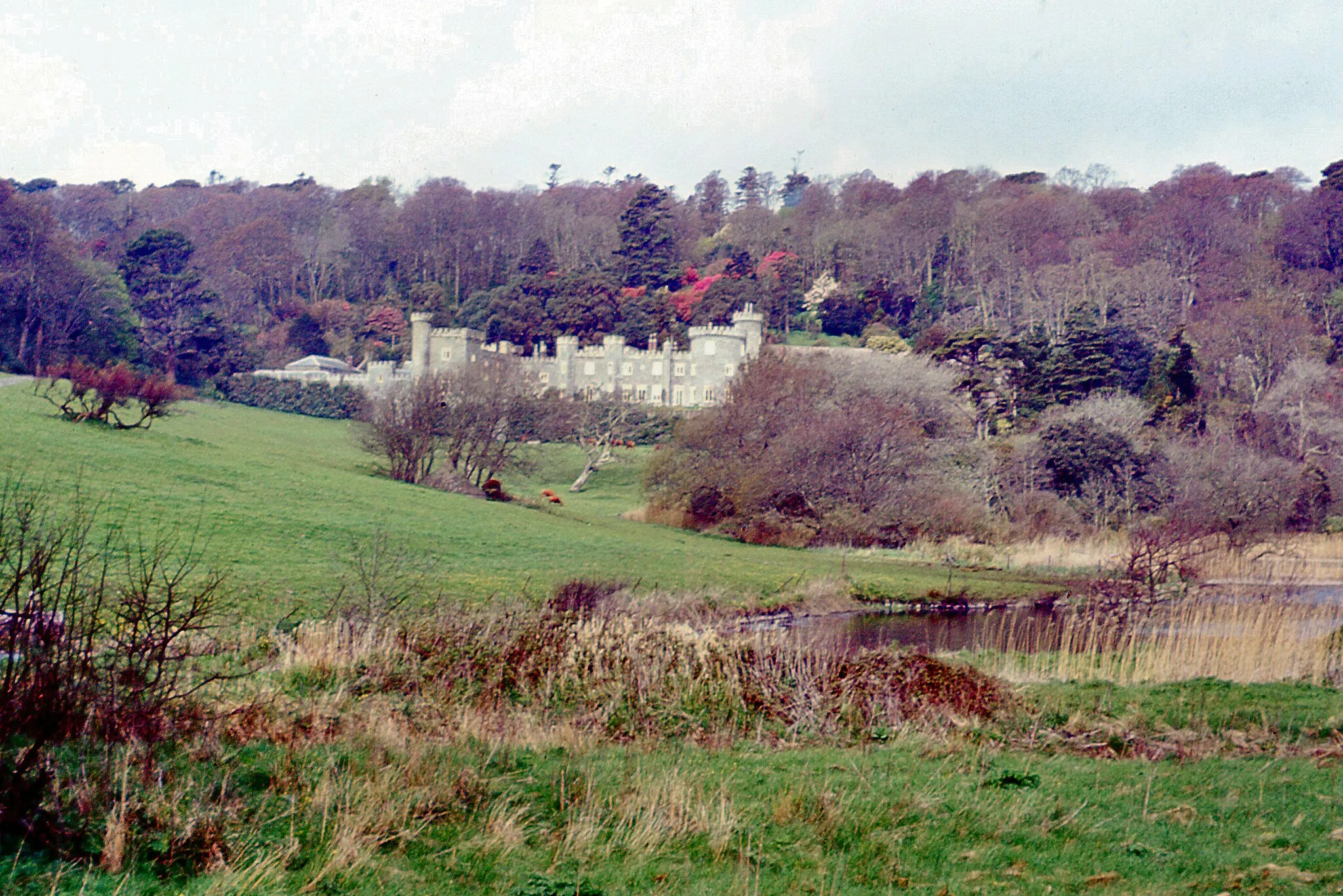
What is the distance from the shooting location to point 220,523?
68.0 ft

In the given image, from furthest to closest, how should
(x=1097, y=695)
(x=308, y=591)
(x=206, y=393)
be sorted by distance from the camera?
(x=206, y=393) < (x=308, y=591) < (x=1097, y=695)

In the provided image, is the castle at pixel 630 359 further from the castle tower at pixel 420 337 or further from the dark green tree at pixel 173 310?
the dark green tree at pixel 173 310

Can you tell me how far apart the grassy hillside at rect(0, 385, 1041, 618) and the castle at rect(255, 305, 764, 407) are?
38204 mm

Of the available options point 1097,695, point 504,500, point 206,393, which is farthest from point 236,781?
point 206,393

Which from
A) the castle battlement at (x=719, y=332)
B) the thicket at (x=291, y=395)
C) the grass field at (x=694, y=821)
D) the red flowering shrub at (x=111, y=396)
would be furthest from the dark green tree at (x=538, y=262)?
the grass field at (x=694, y=821)

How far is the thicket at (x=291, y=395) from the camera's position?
59.5 meters

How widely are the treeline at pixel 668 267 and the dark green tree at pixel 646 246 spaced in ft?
0.77

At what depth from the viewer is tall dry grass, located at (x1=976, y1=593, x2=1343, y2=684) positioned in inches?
509

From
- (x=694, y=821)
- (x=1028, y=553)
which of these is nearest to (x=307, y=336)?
(x=1028, y=553)

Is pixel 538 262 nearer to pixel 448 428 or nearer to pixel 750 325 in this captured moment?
pixel 750 325

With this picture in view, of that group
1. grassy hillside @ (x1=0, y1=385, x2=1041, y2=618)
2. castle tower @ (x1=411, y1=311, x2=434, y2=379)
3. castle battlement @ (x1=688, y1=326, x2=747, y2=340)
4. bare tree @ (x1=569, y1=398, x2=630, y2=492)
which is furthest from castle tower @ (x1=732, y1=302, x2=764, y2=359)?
grassy hillside @ (x1=0, y1=385, x2=1041, y2=618)

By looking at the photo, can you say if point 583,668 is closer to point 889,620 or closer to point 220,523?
point 889,620

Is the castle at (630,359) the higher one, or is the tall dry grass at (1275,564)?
the castle at (630,359)

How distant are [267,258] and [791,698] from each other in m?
82.8
